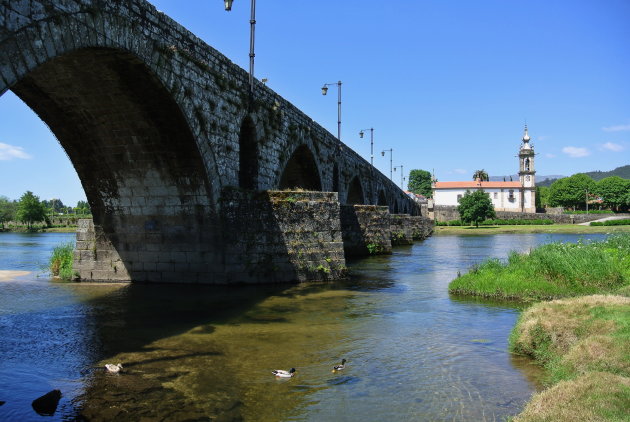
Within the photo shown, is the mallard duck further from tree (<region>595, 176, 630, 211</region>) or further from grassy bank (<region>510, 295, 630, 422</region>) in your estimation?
tree (<region>595, 176, 630, 211</region>)

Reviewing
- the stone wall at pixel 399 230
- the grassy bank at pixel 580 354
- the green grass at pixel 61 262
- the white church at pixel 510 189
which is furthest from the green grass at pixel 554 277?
the white church at pixel 510 189

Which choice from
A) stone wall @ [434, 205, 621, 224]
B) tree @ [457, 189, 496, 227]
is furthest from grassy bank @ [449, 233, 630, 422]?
stone wall @ [434, 205, 621, 224]

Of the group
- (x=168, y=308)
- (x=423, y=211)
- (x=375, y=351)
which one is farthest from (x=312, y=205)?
(x=423, y=211)

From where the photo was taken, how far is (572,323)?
308 inches

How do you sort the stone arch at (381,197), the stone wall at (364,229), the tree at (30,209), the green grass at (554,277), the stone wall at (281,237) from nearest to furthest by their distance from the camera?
the green grass at (554,277) → the stone wall at (281,237) → the stone wall at (364,229) → the stone arch at (381,197) → the tree at (30,209)

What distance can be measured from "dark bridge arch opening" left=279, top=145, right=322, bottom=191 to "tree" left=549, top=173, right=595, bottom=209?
100318 millimetres

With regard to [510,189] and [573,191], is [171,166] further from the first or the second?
[573,191]

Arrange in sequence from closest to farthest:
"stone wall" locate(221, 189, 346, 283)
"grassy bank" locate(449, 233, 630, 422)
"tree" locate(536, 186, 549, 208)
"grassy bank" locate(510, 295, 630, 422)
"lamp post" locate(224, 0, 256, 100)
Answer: "grassy bank" locate(510, 295, 630, 422) < "grassy bank" locate(449, 233, 630, 422) < "stone wall" locate(221, 189, 346, 283) < "lamp post" locate(224, 0, 256, 100) < "tree" locate(536, 186, 549, 208)

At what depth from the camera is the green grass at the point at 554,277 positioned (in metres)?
13.1

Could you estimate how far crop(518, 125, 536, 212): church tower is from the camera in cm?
11575

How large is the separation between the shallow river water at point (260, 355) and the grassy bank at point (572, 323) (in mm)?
523

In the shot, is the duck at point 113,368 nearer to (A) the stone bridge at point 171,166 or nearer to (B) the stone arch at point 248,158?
(A) the stone bridge at point 171,166

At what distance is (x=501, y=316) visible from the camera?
1120 centimetres

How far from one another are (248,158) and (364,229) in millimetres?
10782
